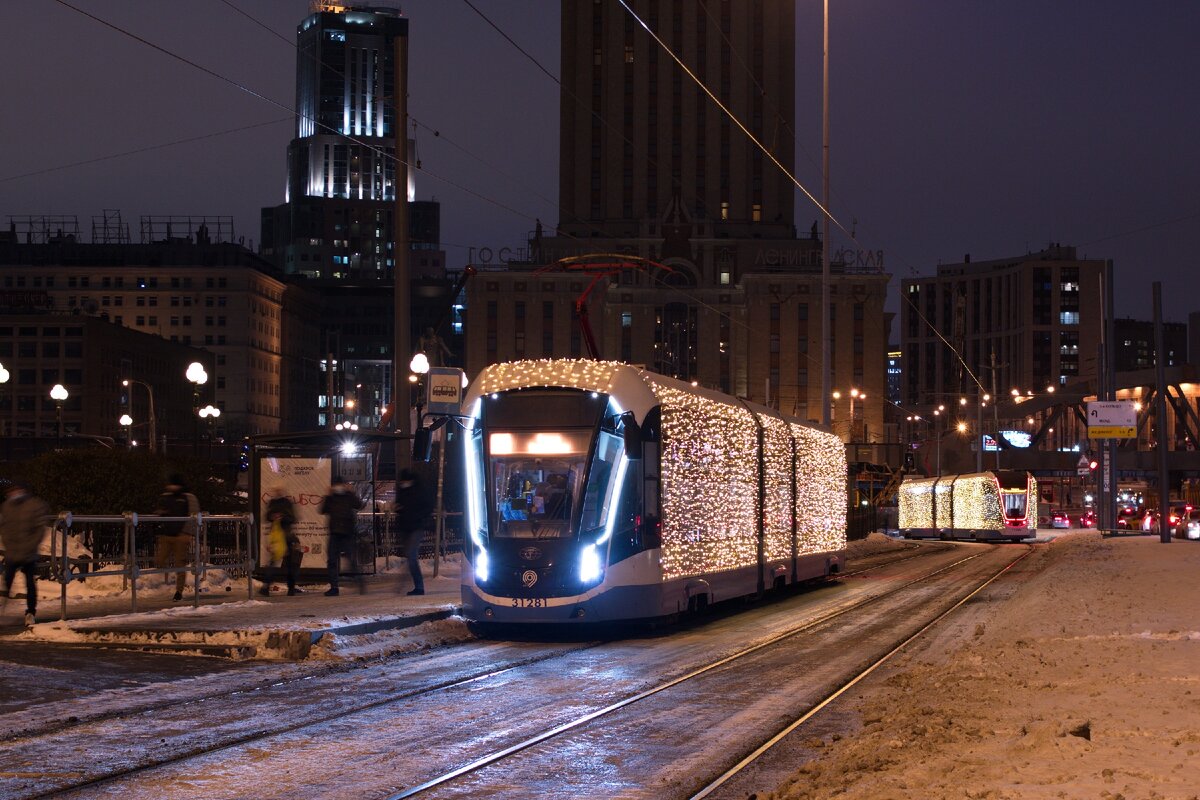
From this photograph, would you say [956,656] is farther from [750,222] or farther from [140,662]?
[750,222]

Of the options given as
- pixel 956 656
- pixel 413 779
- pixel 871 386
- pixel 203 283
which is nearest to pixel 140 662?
pixel 413 779

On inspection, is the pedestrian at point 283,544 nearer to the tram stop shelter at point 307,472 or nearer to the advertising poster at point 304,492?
the tram stop shelter at point 307,472

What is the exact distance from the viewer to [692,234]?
142m

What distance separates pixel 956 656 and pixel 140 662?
8243 millimetres

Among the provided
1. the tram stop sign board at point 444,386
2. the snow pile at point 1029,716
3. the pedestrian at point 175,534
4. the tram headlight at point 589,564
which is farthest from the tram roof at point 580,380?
the pedestrian at point 175,534

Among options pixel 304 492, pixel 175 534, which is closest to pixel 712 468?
pixel 304 492

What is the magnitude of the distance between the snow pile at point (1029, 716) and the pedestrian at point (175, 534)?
32.2 feet

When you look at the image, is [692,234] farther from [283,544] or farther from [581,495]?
[581,495]

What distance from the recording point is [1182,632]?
1759cm

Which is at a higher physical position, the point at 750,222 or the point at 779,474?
the point at 750,222

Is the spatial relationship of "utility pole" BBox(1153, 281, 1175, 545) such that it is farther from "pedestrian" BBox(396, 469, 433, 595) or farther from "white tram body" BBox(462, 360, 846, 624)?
"pedestrian" BBox(396, 469, 433, 595)

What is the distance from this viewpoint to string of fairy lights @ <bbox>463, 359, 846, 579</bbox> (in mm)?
18500

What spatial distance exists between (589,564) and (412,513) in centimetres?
451

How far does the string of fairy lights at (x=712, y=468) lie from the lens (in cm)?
1850
